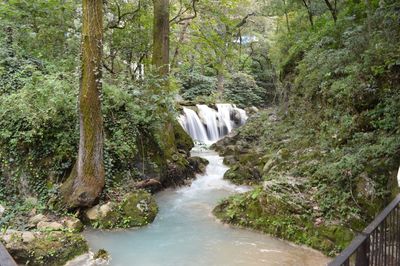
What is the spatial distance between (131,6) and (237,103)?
14.5 meters

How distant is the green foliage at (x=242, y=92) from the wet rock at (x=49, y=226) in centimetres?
2028

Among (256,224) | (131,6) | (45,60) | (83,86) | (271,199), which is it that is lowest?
(256,224)

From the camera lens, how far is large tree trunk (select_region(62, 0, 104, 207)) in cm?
702

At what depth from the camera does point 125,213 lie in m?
7.13

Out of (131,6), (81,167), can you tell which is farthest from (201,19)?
(81,167)

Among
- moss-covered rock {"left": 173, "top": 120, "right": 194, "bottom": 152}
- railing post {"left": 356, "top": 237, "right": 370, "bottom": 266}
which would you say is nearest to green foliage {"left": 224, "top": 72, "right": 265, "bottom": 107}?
moss-covered rock {"left": 173, "top": 120, "right": 194, "bottom": 152}

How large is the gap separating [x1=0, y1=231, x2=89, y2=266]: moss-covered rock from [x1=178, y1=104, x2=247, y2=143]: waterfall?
435 inches

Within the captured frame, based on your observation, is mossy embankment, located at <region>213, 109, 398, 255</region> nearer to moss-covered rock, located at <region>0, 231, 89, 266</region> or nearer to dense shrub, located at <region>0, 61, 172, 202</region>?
dense shrub, located at <region>0, 61, 172, 202</region>

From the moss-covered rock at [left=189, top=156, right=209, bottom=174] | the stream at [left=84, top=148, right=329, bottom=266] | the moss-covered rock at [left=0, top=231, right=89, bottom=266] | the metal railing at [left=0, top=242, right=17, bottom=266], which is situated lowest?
the stream at [left=84, top=148, right=329, bottom=266]

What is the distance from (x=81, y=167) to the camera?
7020 mm

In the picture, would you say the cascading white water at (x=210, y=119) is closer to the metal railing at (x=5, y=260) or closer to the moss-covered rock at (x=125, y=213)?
the moss-covered rock at (x=125, y=213)

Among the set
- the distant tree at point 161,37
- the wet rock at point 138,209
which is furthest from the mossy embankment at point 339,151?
the distant tree at point 161,37

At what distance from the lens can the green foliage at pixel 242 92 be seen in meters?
25.7

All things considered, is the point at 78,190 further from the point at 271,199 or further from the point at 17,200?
the point at 271,199
